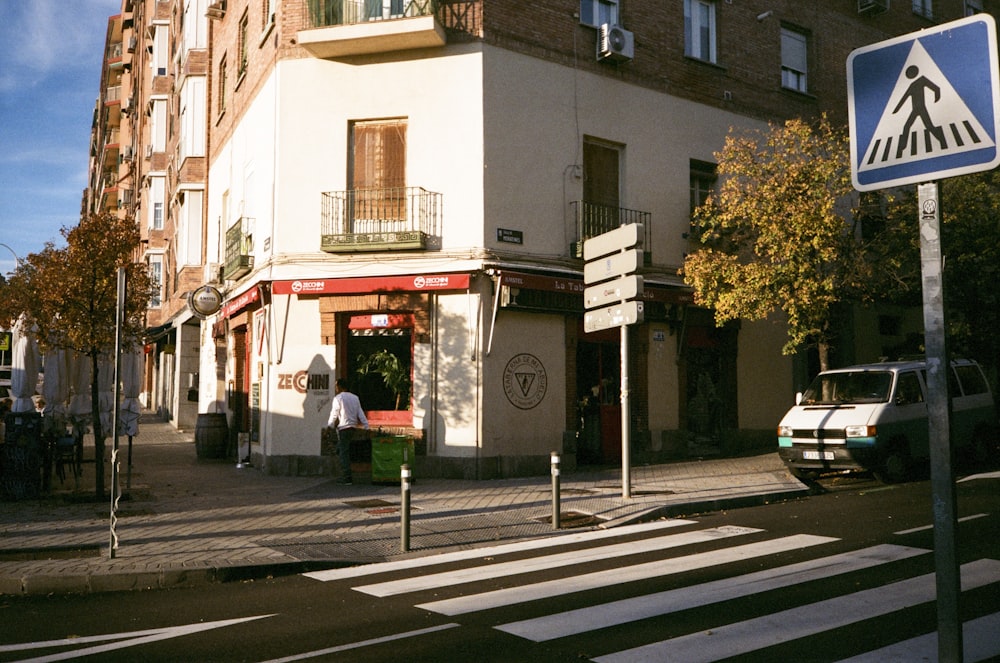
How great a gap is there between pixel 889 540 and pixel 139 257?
38.9 m

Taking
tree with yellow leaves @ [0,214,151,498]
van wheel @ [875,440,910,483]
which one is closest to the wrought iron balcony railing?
tree with yellow leaves @ [0,214,151,498]

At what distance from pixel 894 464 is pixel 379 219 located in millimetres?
9849

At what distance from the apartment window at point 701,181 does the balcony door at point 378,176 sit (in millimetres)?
6740

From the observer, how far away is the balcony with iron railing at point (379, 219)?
49.8 feet

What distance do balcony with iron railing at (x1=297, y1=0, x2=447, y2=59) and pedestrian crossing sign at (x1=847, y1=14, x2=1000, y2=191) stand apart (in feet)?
39.8

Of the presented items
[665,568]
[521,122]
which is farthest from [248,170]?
[665,568]

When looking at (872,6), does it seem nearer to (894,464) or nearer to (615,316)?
(894,464)

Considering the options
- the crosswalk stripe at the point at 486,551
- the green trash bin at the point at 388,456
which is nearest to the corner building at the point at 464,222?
the green trash bin at the point at 388,456

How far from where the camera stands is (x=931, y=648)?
4.97m

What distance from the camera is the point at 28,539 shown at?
30.2ft

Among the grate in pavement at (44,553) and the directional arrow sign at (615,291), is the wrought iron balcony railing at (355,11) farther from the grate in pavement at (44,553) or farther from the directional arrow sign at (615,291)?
the grate in pavement at (44,553)

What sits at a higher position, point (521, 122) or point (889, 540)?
point (521, 122)

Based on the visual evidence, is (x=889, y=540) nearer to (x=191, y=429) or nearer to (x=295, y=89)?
(x=295, y=89)

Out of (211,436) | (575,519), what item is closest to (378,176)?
(211,436)
